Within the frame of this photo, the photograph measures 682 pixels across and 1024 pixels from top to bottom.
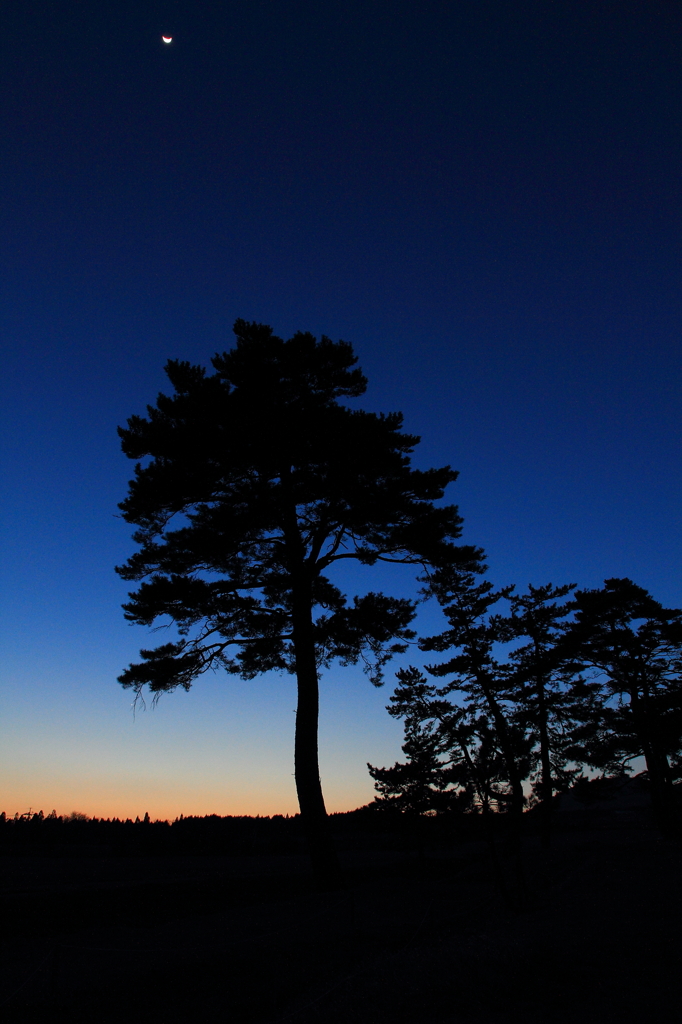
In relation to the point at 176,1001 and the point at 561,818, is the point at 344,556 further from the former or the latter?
the point at 561,818

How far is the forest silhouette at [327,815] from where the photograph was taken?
7238 millimetres

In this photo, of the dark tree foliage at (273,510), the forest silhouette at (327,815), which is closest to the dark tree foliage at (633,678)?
the forest silhouette at (327,815)

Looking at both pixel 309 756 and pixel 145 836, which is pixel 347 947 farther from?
pixel 145 836

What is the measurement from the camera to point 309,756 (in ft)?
47.2

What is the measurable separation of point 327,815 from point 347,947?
477cm

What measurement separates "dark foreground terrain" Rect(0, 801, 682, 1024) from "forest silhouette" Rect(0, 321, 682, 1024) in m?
0.05

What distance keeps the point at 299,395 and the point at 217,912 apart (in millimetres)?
13251

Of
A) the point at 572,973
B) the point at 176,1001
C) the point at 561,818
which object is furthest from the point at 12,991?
the point at 561,818

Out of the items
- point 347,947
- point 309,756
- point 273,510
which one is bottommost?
point 347,947

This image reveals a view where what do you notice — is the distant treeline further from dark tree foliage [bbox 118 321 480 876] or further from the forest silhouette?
dark tree foliage [bbox 118 321 480 876]

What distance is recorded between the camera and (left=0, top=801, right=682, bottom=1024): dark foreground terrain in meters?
5.95

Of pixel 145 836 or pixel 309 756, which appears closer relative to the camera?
pixel 309 756

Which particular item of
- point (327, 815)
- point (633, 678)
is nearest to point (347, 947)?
point (327, 815)

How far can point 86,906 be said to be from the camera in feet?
44.5
